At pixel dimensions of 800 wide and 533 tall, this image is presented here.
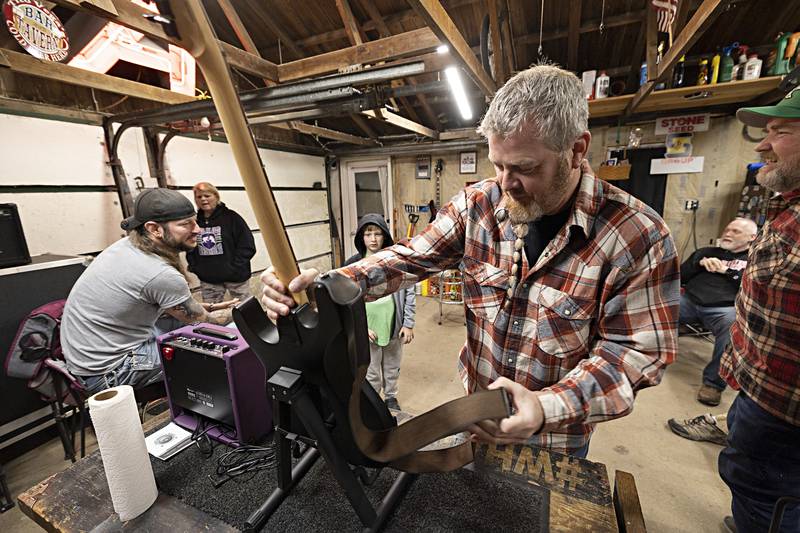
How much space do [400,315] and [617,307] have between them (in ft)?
5.33

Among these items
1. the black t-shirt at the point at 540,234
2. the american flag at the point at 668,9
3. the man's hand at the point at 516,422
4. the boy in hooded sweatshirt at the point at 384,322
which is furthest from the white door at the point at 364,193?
the man's hand at the point at 516,422

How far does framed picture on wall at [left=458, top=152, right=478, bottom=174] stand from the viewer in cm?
513

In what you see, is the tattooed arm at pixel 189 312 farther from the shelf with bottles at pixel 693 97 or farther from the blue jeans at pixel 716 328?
the shelf with bottles at pixel 693 97

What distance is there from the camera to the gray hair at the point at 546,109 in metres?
0.68

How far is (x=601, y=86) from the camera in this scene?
3418 millimetres

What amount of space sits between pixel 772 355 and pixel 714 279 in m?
2.15

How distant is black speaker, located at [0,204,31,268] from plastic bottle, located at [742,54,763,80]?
5543mm

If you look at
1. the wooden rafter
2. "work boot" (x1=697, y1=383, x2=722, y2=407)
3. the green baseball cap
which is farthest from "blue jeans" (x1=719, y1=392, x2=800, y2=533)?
the wooden rafter

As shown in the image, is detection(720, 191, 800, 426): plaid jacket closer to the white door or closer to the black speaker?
the black speaker

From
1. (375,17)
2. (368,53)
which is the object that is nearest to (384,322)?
(368,53)

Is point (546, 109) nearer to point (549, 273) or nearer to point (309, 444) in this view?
point (549, 273)

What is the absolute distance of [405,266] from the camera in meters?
1.01

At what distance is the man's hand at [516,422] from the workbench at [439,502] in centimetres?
34

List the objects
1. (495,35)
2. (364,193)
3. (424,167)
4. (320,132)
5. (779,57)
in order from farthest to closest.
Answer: (364,193), (424,167), (320,132), (779,57), (495,35)
